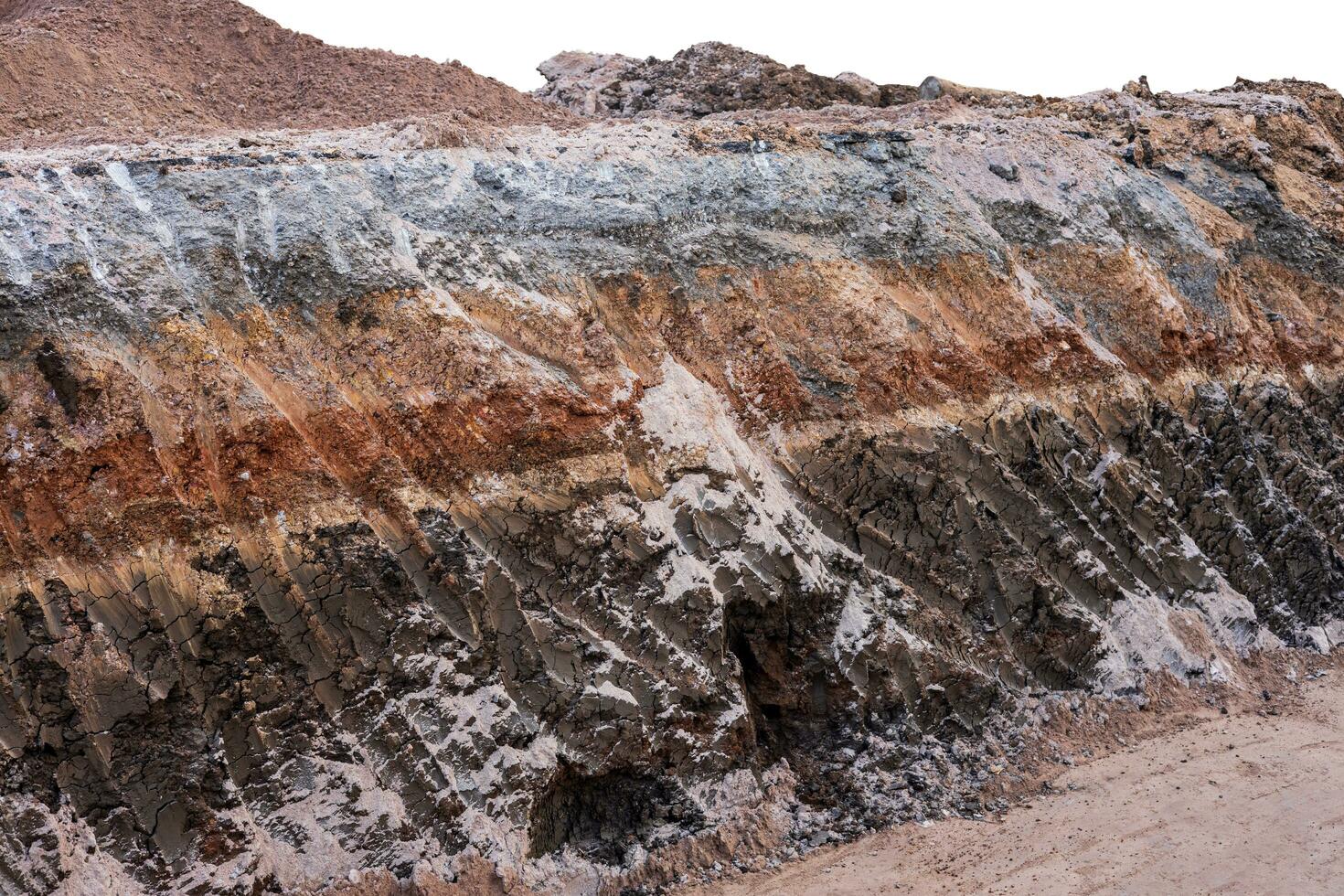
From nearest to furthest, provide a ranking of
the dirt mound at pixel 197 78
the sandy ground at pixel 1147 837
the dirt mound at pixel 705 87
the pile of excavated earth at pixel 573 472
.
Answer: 1. the pile of excavated earth at pixel 573 472
2. the sandy ground at pixel 1147 837
3. the dirt mound at pixel 197 78
4. the dirt mound at pixel 705 87

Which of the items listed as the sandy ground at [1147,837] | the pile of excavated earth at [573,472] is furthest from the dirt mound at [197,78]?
the sandy ground at [1147,837]

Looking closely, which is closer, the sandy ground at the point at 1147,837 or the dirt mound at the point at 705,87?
the sandy ground at the point at 1147,837

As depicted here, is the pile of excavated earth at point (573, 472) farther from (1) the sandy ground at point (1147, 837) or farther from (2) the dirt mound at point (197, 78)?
(1) the sandy ground at point (1147, 837)

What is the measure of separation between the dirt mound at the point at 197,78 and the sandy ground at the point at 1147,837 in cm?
851

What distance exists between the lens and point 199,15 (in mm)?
15031

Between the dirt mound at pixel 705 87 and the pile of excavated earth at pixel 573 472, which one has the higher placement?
the dirt mound at pixel 705 87

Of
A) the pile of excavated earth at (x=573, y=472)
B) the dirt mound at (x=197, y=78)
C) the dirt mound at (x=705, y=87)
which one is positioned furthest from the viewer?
the dirt mound at (x=705, y=87)

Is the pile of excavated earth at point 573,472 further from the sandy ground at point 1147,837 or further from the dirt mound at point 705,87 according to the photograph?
the dirt mound at point 705,87

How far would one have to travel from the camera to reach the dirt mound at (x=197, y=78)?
1294 centimetres

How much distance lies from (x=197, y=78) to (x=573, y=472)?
794 centimetres

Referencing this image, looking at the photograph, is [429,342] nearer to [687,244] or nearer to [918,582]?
[687,244]

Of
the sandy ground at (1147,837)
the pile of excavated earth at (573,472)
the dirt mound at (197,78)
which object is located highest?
the dirt mound at (197,78)

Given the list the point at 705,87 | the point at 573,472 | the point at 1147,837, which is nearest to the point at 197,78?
the point at 705,87

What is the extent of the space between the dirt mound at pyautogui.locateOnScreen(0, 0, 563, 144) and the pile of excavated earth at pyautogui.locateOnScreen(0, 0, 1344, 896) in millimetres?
76
